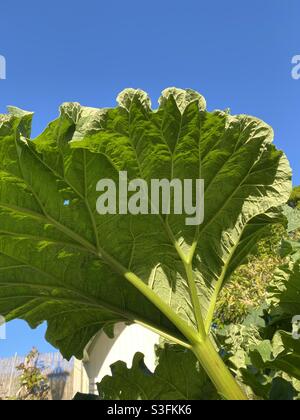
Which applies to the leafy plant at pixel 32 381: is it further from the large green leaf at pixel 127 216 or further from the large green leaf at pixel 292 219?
the large green leaf at pixel 292 219

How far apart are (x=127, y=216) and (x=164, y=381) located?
773 mm

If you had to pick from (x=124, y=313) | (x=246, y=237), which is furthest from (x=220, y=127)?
(x=124, y=313)

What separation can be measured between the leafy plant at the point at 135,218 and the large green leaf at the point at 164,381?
129mm

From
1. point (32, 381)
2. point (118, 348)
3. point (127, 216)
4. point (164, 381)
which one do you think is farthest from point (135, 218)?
point (118, 348)

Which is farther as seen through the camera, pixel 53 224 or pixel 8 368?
pixel 8 368

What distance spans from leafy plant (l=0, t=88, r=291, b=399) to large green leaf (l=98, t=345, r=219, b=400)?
13 cm

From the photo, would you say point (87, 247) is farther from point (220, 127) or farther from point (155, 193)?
point (220, 127)

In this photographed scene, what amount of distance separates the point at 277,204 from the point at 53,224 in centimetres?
95

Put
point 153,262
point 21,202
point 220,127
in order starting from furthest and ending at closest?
1. point 153,262
2. point 220,127
3. point 21,202

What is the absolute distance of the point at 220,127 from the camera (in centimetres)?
191

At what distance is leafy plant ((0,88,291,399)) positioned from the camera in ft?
5.83

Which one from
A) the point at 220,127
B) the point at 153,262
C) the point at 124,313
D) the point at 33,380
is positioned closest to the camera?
the point at 220,127

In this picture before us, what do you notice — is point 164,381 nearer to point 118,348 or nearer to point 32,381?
point 32,381

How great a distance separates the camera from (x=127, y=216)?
6.32 ft
